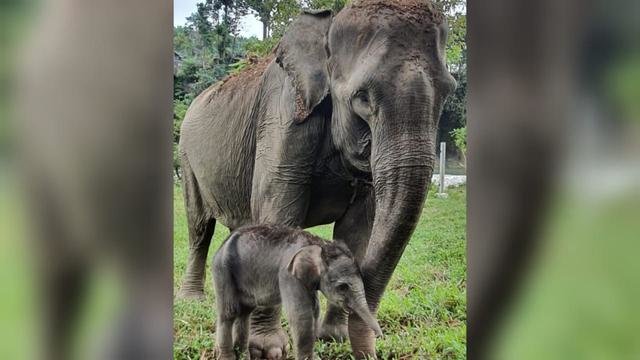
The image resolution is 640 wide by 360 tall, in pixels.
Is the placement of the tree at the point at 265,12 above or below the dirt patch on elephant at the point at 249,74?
above

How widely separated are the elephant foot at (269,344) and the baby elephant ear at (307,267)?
19cm

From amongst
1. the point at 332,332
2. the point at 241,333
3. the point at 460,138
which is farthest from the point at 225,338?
the point at 460,138

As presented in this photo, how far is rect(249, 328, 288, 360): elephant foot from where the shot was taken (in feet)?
5.65

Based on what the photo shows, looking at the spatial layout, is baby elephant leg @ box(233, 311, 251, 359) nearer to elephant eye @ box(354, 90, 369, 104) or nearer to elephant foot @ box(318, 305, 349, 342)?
elephant foot @ box(318, 305, 349, 342)

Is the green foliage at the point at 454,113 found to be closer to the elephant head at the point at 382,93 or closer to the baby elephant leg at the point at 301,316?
the elephant head at the point at 382,93

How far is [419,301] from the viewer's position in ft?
5.90

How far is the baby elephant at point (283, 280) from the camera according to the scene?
64.1 inches

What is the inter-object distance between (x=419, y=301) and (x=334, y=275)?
12.1 inches

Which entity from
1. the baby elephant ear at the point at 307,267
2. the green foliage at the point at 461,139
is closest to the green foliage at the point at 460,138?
the green foliage at the point at 461,139

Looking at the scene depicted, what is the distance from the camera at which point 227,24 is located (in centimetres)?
180
